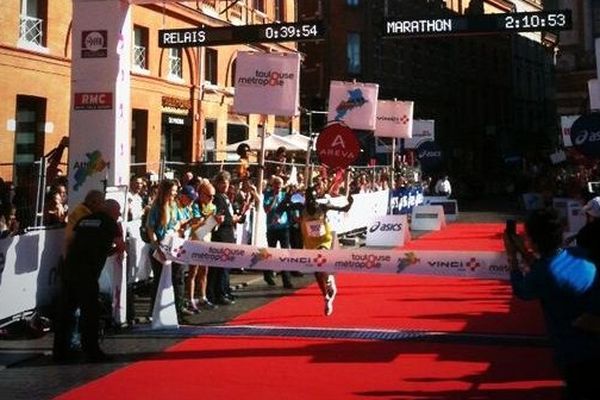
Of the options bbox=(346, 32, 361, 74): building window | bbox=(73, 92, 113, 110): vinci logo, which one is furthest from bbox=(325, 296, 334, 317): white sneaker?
bbox=(346, 32, 361, 74): building window

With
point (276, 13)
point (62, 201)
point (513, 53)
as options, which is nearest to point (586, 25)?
point (276, 13)

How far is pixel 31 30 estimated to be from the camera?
67.7 feet

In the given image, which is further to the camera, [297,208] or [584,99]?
[584,99]

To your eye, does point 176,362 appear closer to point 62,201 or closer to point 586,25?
point 62,201

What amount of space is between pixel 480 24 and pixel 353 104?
643 centimetres

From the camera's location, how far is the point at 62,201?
1127cm

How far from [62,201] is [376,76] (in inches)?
1449

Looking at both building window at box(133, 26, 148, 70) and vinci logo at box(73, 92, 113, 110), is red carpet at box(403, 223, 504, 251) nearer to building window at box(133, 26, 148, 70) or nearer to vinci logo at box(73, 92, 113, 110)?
vinci logo at box(73, 92, 113, 110)

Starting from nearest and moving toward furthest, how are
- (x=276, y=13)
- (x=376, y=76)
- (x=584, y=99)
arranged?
(x=276, y=13) < (x=584, y=99) < (x=376, y=76)

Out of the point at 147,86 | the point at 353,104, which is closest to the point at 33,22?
the point at 147,86

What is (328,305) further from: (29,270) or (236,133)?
(236,133)

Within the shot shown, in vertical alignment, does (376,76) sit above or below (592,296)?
above

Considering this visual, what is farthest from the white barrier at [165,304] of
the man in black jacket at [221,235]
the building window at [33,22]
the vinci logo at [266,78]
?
the building window at [33,22]

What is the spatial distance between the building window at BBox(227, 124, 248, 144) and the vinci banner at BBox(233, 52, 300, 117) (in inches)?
742
